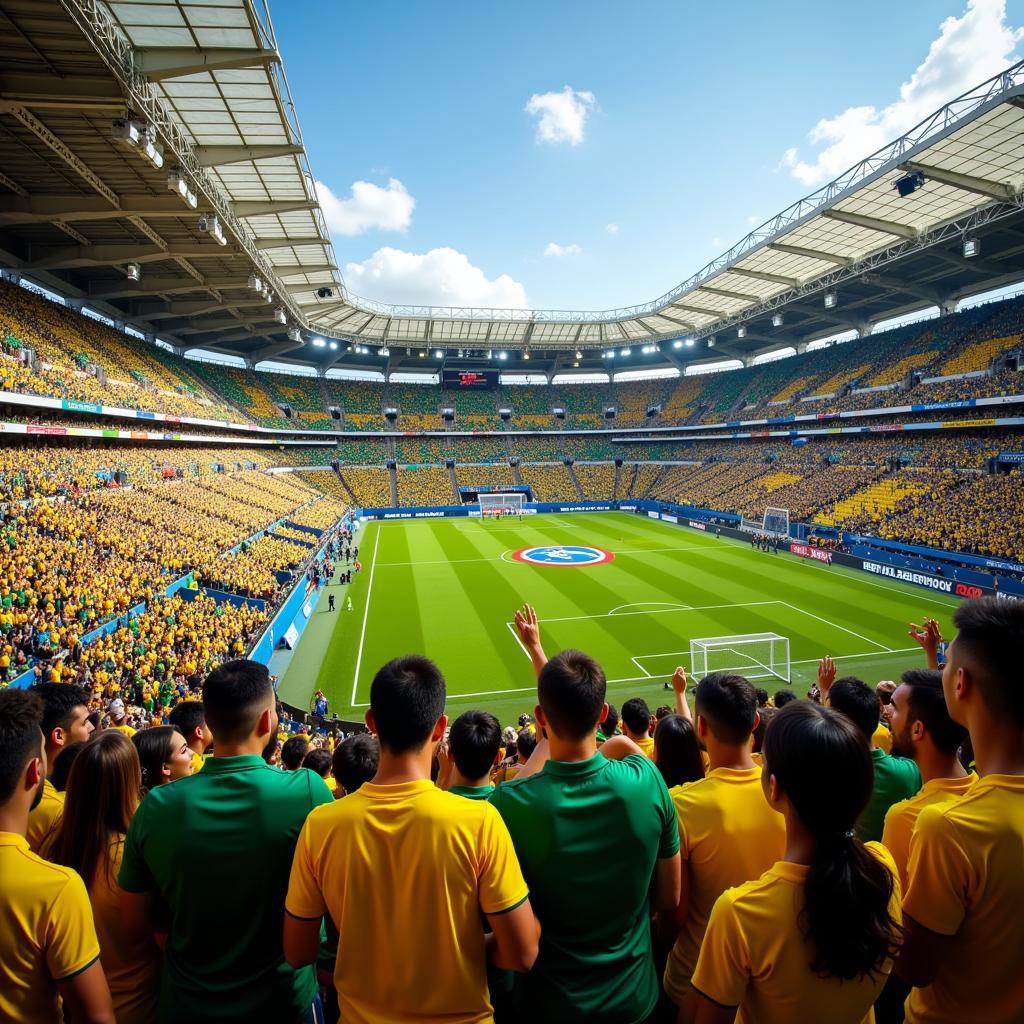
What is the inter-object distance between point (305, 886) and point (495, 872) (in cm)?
77

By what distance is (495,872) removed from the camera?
2.09 meters

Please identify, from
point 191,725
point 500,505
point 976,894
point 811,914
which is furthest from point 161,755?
point 500,505

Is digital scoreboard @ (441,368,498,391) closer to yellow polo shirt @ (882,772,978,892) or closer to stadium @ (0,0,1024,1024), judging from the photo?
stadium @ (0,0,1024,1024)

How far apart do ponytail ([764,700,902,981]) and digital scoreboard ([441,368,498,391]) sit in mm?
72539

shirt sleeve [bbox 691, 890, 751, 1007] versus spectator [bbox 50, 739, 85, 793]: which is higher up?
shirt sleeve [bbox 691, 890, 751, 1007]

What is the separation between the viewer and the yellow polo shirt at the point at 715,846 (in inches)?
105

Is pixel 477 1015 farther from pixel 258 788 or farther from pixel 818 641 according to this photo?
pixel 818 641

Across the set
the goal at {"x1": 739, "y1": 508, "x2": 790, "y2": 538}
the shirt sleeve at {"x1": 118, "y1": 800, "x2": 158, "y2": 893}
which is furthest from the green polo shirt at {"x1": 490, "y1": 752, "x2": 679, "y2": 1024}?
the goal at {"x1": 739, "y1": 508, "x2": 790, "y2": 538}

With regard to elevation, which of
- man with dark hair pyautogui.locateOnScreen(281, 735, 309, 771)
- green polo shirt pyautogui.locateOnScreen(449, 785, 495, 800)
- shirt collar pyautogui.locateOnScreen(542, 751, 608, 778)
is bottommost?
man with dark hair pyautogui.locateOnScreen(281, 735, 309, 771)

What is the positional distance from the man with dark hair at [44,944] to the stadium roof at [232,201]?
65.6 feet

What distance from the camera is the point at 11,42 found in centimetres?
1490

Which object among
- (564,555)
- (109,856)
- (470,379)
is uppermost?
(470,379)

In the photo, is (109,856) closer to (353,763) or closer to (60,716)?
(60,716)

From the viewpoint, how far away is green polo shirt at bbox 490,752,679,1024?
2279 millimetres
